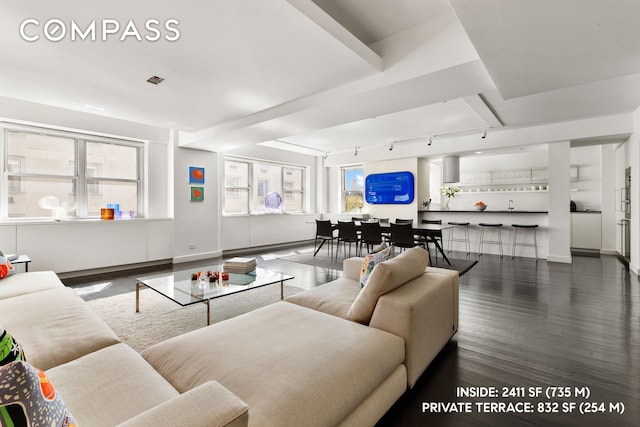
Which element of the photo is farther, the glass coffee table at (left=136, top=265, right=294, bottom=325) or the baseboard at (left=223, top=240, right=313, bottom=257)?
the baseboard at (left=223, top=240, right=313, bottom=257)

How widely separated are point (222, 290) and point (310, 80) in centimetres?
249

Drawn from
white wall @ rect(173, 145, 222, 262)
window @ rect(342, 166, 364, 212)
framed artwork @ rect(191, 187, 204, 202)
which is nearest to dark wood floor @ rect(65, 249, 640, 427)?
white wall @ rect(173, 145, 222, 262)

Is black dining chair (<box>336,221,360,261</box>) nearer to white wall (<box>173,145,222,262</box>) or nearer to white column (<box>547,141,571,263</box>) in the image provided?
white wall (<box>173,145,222,262</box>)

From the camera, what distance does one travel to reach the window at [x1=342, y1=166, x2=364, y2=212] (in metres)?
9.51

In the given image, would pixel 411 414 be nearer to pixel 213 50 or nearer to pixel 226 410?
pixel 226 410

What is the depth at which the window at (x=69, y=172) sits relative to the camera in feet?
15.0

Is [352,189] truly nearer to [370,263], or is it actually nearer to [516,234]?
[516,234]

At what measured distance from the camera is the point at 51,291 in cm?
254

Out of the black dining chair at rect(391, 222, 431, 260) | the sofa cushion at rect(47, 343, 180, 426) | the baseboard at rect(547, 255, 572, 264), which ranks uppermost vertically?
the black dining chair at rect(391, 222, 431, 260)

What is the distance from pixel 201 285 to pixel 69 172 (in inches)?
156

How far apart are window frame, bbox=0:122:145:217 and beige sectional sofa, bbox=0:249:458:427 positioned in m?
3.33

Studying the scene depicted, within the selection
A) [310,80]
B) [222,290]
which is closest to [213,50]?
[310,80]

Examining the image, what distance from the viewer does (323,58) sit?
9.64 ft

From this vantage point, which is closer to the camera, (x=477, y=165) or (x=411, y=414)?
(x=411, y=414)
